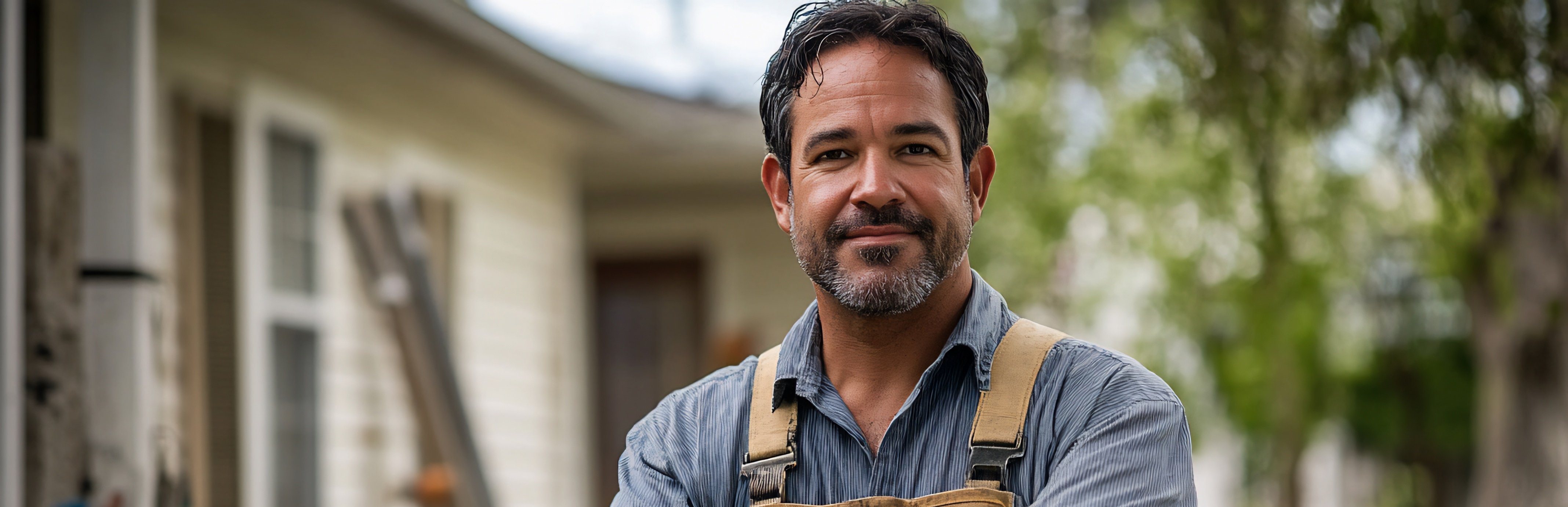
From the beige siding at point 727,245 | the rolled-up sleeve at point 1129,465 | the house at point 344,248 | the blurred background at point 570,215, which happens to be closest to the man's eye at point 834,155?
the rolled-up sleeve at point 1129,465

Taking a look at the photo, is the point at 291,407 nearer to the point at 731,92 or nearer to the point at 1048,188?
the point at 731,92

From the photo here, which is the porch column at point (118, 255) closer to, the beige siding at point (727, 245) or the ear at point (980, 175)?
the ear at point (980, 175)

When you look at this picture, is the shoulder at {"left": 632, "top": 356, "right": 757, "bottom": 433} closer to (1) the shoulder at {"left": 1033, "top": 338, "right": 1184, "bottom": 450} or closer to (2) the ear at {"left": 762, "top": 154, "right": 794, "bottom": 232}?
(2) the ear at {"left": 762, "top": 154, "right": 794, "bottom": 232}

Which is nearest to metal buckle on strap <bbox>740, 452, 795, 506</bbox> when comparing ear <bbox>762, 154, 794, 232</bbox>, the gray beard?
the gray beard

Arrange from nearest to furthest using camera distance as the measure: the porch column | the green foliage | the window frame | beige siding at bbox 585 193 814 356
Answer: the porch column, the green foliage, the window frame, beige siding at bbox 585 193 814 356

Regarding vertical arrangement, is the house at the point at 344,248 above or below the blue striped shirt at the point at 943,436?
above

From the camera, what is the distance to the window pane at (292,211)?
241 inches

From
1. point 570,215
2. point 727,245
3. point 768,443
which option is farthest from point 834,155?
point 727,245

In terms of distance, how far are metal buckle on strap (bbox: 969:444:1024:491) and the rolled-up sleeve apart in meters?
0.05

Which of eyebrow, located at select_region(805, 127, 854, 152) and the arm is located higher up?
eyebrow, located at select_region(805, 127, 854, 152)

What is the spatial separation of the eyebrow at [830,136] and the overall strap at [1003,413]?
0.35 metres

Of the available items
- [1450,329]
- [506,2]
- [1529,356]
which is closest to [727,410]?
[506,2]

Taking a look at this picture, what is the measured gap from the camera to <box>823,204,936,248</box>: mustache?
74.9 inches

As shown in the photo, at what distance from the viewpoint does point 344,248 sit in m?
6.67
